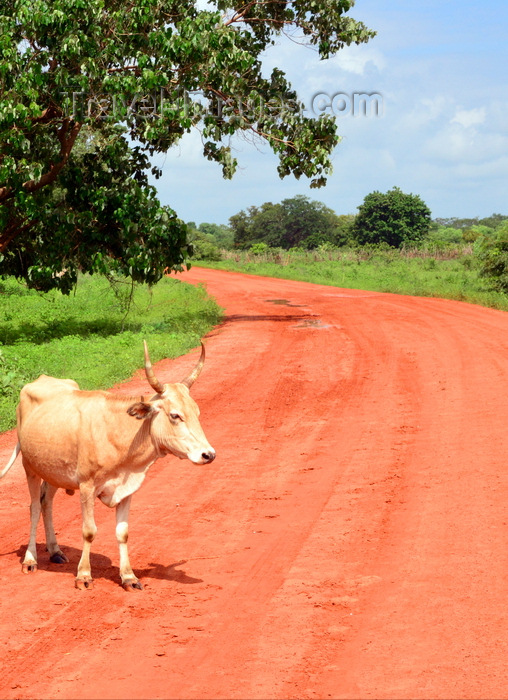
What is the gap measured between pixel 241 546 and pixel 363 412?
5550 millimetres

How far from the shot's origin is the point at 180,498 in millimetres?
9430

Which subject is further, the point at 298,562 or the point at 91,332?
the point at 91,332

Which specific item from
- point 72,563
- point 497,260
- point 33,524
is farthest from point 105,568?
point 497,260

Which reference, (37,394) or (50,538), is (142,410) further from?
(50,538)

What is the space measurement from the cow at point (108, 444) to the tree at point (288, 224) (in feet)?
209

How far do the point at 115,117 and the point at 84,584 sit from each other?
559 inches

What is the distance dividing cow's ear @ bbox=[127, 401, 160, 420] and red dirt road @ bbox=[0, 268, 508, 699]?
4.65 feet

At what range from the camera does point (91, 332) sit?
850 inches

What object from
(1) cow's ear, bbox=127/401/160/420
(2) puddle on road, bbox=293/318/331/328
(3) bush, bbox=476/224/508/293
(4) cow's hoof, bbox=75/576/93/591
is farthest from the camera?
(3) bush, bbox=476/224/508/293

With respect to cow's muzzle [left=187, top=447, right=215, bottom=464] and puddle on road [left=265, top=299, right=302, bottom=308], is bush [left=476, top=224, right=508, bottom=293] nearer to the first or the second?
puddle on road [left=265, top=299, right=302, bottom=308]

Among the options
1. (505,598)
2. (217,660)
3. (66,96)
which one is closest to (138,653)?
(217,660)

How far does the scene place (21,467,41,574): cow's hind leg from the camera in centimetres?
720

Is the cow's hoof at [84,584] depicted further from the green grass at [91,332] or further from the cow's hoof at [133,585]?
the green grass at [91,332]

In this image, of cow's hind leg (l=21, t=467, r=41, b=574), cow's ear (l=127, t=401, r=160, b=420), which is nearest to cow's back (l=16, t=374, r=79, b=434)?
cow's hind leg (l=21, t=467, r=41, b=574)
